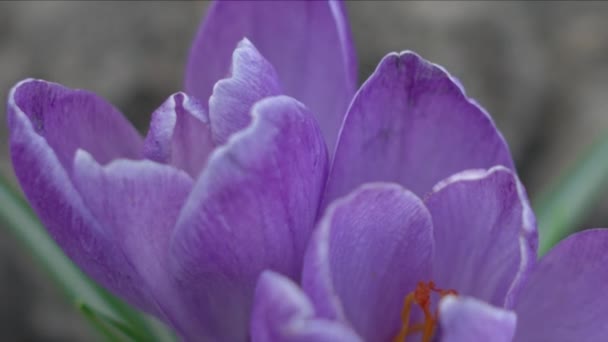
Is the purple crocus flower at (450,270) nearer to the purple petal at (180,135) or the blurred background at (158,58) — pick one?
the purple petal at (180,135)

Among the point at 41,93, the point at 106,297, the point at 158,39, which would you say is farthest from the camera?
the point at 158,39

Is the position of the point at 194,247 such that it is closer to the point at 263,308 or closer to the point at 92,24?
the point at 263,308

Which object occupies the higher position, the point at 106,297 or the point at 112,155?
the point at 112,155

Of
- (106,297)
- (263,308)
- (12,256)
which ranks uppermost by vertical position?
(263,308)

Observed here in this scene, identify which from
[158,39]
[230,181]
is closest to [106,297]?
[230,181]

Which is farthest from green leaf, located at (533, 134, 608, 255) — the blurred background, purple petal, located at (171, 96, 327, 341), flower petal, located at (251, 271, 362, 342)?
the blurred background

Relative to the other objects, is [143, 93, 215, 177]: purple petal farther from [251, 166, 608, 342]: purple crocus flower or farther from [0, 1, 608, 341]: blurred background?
[0, 1, 608, 341]: blurred background

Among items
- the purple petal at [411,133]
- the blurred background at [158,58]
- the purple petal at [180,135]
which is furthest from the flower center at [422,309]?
the blurred background at [158,58]
